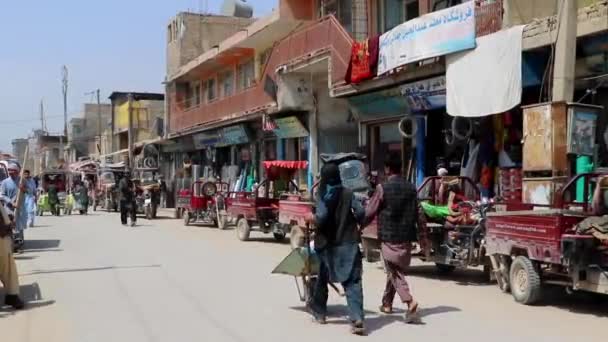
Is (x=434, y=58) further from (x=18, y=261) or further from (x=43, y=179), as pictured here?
(x=43, y=179)

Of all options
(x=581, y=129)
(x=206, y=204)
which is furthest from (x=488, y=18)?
(x=206, y=204)

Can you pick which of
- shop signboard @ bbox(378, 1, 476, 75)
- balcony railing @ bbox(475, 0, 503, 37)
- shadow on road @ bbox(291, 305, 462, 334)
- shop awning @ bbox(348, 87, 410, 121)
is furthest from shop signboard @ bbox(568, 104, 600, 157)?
shop awning @ bbox(348, 87, 410, 121)

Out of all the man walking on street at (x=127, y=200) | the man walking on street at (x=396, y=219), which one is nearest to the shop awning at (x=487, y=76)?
the man walking on street at (x=396, y=219)

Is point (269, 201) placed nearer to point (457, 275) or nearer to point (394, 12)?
point (394, 12)

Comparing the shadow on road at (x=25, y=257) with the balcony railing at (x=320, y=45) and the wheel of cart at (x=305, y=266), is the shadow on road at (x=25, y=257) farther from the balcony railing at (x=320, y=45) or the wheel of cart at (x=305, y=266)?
the balcony railing at (x=320, y=45)

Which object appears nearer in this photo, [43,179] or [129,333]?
[129,333]

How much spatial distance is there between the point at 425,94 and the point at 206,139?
21843mm

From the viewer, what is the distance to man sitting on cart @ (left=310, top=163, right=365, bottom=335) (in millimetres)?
7980

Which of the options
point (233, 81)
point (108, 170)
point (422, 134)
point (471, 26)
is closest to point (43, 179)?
point (108, 170)

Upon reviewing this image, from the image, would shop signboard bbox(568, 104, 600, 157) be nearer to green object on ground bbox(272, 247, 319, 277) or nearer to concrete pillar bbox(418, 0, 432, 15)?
green object on ground bbox(272, 247, 319, 277)

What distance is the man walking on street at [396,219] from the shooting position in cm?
856

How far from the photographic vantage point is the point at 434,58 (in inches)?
696

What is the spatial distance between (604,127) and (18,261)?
11.9 metres

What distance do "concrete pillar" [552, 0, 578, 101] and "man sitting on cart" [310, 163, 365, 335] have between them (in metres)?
6.26
